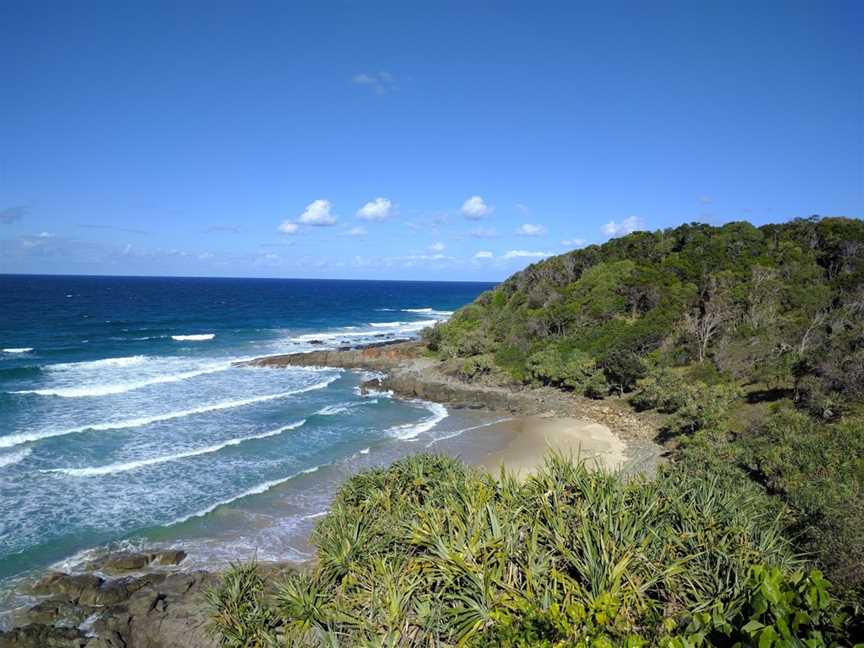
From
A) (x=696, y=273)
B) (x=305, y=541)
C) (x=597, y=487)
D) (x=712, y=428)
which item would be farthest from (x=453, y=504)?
(x=696, y=273)

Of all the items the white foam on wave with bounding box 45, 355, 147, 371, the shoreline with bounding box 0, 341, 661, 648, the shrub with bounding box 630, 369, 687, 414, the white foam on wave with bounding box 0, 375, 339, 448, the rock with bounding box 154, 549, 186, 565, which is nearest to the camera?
the shoreline with bounding box 0, 341, 661, 648

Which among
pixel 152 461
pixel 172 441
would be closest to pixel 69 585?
pixel 152 461

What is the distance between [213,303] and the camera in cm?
9919

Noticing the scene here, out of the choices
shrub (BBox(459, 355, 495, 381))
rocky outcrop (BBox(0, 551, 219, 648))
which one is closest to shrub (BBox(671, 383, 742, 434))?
shrub (BBox(459, 355, 495, 381))

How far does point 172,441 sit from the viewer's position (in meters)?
25.4

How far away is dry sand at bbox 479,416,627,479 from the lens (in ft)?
72.8

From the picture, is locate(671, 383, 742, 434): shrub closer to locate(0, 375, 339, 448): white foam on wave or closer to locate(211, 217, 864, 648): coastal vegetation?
locate(211, 217, 864, 648): coastal vegetation

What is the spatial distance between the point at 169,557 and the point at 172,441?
10.9 metres

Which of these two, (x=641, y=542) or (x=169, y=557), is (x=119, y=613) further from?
(x=641, y=542)

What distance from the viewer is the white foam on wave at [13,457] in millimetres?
21812

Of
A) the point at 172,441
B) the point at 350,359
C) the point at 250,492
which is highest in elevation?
the point at 350,359

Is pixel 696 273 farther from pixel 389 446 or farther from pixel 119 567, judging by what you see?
pixel 119 567

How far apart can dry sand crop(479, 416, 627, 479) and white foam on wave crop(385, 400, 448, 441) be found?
3.66m

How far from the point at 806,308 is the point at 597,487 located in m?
30.7
